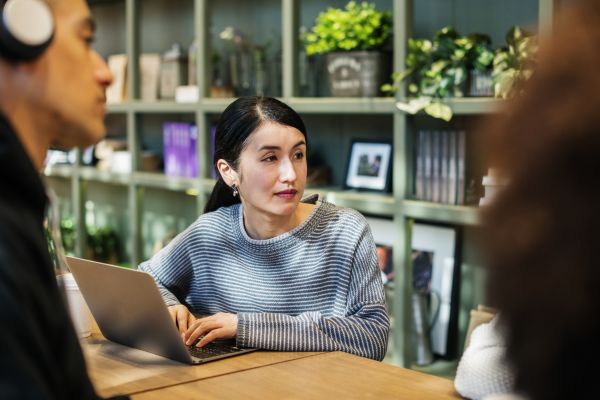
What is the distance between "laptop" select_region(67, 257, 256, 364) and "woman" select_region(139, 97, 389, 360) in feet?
0.44

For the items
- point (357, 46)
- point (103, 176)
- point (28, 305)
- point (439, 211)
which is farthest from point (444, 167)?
point (28, 305)

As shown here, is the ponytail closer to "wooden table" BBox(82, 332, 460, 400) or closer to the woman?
the woman

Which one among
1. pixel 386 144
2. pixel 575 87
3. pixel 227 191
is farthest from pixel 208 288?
pixel 575 87

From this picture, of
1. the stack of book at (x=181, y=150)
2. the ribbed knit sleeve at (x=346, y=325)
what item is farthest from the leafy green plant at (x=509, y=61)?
the stack of book at (x=181, y=150)

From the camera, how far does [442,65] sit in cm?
307

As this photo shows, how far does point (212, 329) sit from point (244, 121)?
2.00ft

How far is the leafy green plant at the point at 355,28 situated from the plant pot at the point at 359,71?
4 centimetres

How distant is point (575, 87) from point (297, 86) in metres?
3.14

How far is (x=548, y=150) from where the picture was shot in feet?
1.90

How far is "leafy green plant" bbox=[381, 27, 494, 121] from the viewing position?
305 cm

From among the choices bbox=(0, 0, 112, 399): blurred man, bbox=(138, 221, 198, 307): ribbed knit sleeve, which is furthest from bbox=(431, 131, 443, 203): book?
bbox=(0, 0, 112, 399): blurred man

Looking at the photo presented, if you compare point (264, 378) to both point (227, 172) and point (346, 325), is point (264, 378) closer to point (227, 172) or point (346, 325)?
point (346, 325)

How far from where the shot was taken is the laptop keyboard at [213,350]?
1.82 meters

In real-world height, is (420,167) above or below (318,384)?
above
